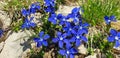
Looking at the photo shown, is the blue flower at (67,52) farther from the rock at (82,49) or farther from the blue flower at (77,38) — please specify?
the rock at (82,49)

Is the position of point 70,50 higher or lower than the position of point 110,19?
lower

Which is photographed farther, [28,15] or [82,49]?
[28,15]

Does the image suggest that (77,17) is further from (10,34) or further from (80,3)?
(10,34)

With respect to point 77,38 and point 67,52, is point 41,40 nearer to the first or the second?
point 67,52

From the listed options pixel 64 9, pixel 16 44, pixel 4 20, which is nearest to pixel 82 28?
pixel 64 9

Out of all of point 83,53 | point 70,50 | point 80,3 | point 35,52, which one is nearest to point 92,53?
point 83,53

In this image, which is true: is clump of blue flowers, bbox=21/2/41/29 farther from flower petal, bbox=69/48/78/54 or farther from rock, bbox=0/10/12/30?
flower petal, bbox=69/48/78/54
